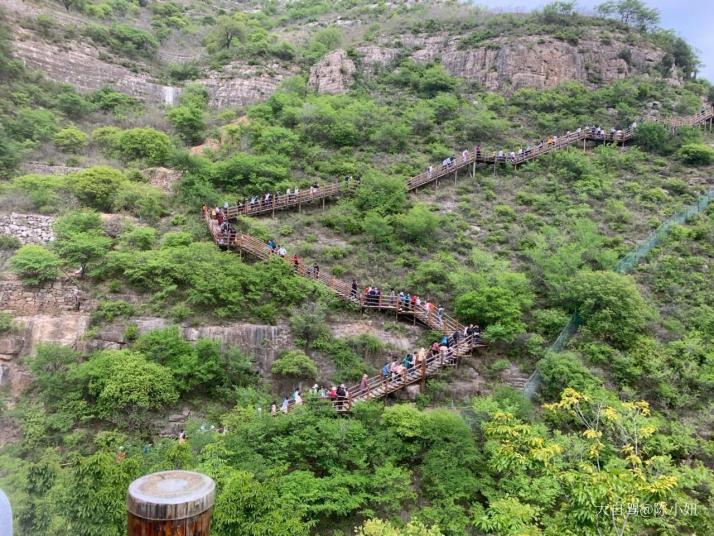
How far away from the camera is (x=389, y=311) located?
65.0ft

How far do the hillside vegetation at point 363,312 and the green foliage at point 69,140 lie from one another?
121mm

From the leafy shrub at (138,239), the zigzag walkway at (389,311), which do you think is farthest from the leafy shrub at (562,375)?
the leafy shrub at (138,239)

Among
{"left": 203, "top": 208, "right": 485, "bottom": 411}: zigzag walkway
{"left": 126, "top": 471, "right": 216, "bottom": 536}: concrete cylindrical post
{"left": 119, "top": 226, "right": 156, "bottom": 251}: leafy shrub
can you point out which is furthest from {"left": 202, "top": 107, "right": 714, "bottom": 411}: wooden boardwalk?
{"left": 126, "top": 471, "right": 216, "bottom": 536}: concrete cylindrical post

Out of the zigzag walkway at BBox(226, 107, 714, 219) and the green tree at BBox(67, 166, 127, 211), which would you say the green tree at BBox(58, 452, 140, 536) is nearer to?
the zigzag walkway at BBox(226, 107, 714, 219)

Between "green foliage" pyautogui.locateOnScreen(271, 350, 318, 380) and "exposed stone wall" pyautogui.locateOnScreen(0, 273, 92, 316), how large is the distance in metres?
7.36

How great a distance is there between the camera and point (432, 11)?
201 feet

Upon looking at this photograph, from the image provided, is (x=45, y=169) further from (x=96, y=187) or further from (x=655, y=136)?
(x=655, y=136)

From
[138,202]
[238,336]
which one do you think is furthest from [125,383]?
[138,202]

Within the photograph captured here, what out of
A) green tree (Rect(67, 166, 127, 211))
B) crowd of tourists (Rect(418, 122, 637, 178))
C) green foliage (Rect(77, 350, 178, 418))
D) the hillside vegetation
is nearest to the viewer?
the hillside vegetation

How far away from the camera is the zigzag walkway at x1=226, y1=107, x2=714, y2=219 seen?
83.0 feet

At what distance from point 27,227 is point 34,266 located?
12.5ft

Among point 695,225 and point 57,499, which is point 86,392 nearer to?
point 57,499

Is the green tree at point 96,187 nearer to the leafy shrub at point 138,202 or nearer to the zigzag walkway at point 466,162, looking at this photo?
the leafy shrub at point 138,202

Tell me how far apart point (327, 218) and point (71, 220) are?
11651 mm
